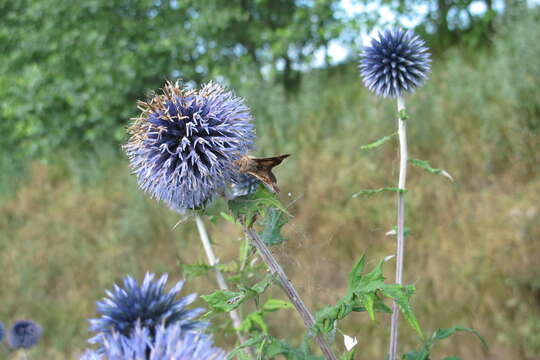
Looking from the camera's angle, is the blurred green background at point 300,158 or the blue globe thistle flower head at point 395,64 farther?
the blurred green background at point 300,158

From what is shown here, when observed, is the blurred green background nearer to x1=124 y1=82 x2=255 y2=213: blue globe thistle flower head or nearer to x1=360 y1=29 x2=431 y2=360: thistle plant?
x1=124 y1=82 x2=255 y2=213: blue globe thistle flower head

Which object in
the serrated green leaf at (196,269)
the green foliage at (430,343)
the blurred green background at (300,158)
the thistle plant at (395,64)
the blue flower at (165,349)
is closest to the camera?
the blue flower at (165,349)

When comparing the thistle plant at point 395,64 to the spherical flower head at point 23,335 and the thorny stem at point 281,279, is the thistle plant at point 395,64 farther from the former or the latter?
the spherical flower head at point 23,335

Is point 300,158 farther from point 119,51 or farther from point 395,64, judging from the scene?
point 119,51

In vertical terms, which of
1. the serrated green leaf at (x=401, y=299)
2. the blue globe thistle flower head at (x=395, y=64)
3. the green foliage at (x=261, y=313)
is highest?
the blue globe thistle flower head at (x=395, y=64)

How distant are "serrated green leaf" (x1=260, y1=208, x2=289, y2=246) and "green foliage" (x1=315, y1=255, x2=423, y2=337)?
0.68ft

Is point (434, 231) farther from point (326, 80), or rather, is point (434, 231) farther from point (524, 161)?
point (326, 80)

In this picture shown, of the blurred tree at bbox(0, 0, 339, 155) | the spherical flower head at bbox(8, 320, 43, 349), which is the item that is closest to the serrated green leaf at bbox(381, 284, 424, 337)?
the spherical flower head at bbox(8, 320, 43, 349)

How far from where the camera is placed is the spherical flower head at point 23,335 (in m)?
2.13

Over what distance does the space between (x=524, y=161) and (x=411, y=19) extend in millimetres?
3719

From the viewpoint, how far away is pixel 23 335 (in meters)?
2.16

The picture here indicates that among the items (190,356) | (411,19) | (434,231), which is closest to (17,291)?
(434,231)

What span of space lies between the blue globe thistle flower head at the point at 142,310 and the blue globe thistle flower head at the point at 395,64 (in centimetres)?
120

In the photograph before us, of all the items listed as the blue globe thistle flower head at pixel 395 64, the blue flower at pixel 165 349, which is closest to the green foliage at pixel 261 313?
the blue flower at pixel 165 349
